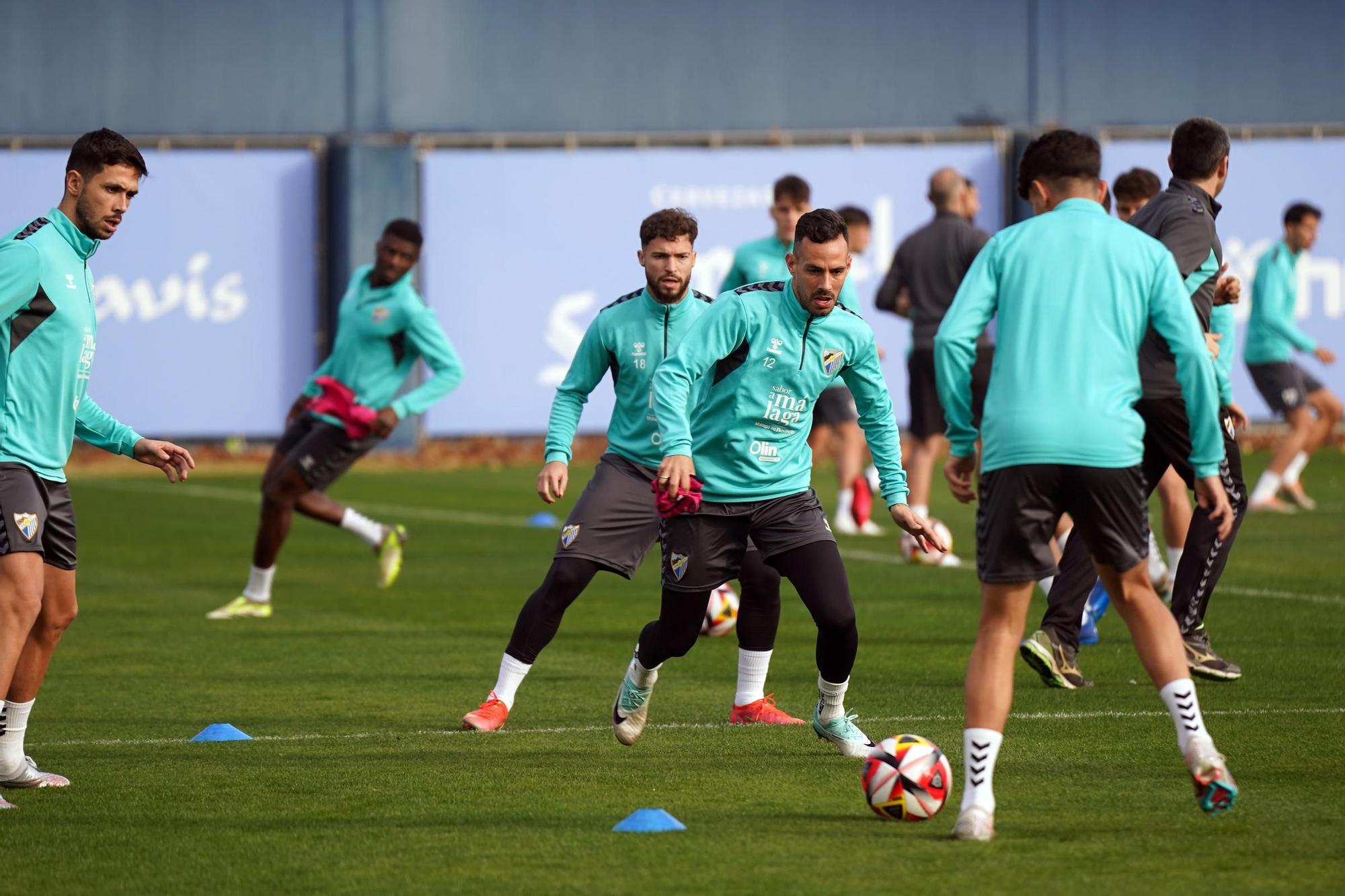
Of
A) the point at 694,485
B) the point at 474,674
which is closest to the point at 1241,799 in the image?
the point at 694,485

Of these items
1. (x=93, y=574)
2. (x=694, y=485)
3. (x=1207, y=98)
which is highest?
(x=1207, y=98)

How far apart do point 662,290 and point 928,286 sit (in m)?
6.39

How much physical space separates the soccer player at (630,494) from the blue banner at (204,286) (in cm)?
1763

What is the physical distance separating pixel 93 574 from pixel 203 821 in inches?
315

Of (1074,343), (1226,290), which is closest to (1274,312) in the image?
(1226,290)

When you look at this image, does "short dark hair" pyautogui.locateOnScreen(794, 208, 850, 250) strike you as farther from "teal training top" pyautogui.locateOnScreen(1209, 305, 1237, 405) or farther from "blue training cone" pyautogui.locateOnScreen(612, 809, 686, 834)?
"teal training top" pyautogui.locateOnScreen(1209, 305, 1237, 405)

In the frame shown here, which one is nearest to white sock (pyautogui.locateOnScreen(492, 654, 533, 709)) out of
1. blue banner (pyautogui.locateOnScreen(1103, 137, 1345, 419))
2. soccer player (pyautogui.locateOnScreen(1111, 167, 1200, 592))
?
soccer player (pyautogui.locateOnScreen(1111, 167, 1200, 592))

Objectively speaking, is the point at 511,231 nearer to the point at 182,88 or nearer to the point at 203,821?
the point at 182,88

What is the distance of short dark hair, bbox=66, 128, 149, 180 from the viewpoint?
645 cm

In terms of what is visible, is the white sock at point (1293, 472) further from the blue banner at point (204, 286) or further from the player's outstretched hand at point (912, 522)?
the blue banner at point (204, 286)

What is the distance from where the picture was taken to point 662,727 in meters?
7.90

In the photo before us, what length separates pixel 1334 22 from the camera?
28.4 m

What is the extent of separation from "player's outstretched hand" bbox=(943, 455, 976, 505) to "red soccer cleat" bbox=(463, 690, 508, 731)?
2338 millimetres

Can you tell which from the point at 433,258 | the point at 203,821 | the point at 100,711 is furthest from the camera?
the point at 433,258
